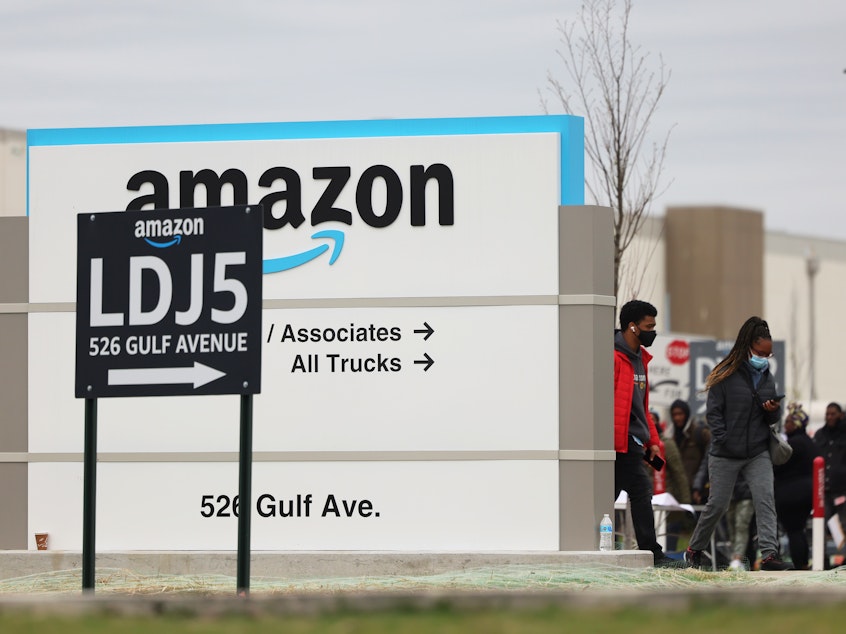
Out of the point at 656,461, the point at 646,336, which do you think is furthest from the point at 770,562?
the point at 646,336

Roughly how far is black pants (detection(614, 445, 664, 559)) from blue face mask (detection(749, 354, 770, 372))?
123cm

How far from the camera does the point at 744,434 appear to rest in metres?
13.0

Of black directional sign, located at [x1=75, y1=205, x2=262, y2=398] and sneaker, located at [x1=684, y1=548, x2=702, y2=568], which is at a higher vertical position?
black directional sign, located at [x1=75, y1=205, x2=262, y2=398]

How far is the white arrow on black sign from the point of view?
31.0 ft

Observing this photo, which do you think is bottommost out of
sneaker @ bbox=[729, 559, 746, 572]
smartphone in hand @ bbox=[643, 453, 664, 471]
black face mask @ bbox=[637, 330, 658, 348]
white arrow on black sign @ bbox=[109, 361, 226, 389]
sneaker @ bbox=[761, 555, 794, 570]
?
sneaker @ bbox=[729, 559, 746, 572]

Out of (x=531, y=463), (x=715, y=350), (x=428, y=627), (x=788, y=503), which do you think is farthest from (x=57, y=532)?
(x=715, y=350)

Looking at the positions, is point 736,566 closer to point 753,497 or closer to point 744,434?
point 753,497

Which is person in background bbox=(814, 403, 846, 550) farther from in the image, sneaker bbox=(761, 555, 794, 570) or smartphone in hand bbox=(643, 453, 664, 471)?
smartphone in hand bbox=(643, 453, 664, 471)

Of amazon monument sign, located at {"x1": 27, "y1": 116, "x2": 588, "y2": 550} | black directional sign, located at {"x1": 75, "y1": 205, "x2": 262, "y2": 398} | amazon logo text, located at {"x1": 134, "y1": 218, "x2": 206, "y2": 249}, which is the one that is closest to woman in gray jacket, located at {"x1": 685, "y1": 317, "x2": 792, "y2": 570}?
amazon monument sign, located at {"x1": 27, "y1": 116, "x2": 588, "y2": 550}

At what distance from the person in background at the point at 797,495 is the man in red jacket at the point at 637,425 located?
4.46 m

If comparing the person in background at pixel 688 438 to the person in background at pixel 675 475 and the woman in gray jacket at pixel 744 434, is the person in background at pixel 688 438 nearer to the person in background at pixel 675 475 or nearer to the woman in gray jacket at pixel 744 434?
the person in background at pixel 675 475

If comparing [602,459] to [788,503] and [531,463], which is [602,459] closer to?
[531,463]

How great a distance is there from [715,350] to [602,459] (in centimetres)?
1615

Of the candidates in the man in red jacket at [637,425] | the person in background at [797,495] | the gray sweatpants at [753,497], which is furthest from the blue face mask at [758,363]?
the person in background at [797,495]
